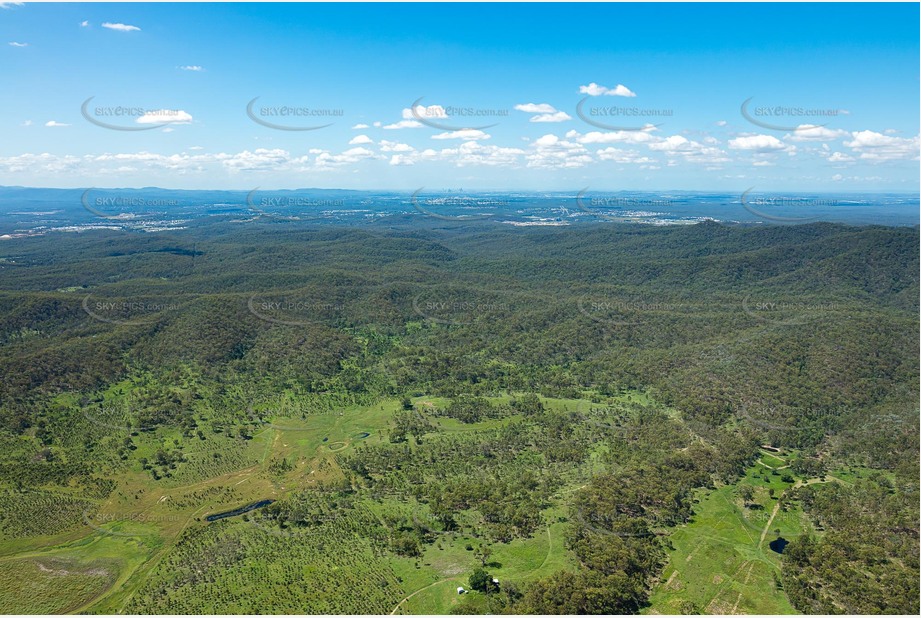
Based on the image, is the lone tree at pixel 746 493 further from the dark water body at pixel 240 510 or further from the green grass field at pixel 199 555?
the dark water body at pixel 240 510

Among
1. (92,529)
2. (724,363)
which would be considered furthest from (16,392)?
(724,363)

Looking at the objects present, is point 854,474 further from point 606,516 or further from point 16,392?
point 16,392

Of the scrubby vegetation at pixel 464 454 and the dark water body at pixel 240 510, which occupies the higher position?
the scrubby vegetation at pixel 464 454

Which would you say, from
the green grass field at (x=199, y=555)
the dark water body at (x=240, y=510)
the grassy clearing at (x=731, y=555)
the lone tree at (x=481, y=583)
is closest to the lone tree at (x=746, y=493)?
the grassy clearing at (x=731, y=555)

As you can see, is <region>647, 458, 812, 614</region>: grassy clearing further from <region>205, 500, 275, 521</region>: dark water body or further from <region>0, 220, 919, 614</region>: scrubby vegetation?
<region>205, 500, 275, 521</region>: dark water body

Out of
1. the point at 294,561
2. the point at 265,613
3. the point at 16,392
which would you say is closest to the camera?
the point at 265,613

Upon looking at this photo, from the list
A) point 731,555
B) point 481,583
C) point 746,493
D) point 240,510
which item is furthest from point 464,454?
point 746,493

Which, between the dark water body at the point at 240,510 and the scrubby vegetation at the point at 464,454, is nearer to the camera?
the scrubby vegetation at the point at 464,454

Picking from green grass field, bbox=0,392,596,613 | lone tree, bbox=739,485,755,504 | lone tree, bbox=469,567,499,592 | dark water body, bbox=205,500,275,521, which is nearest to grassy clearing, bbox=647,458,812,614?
lone tree, bbox=739,485,755,504

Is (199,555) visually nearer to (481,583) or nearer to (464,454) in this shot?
(481,583)

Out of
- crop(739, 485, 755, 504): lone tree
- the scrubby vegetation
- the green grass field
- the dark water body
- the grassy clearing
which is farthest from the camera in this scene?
crop(739, 485, 755, 504): lone tree

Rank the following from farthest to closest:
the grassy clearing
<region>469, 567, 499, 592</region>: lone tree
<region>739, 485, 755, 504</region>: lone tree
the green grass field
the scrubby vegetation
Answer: <region>739, 485, 755, 504</region>: lone tree
the scrubby vegetation
<region>469, 567, 499, 592</region>: lone tree
the green grass field
the grassy clearing
